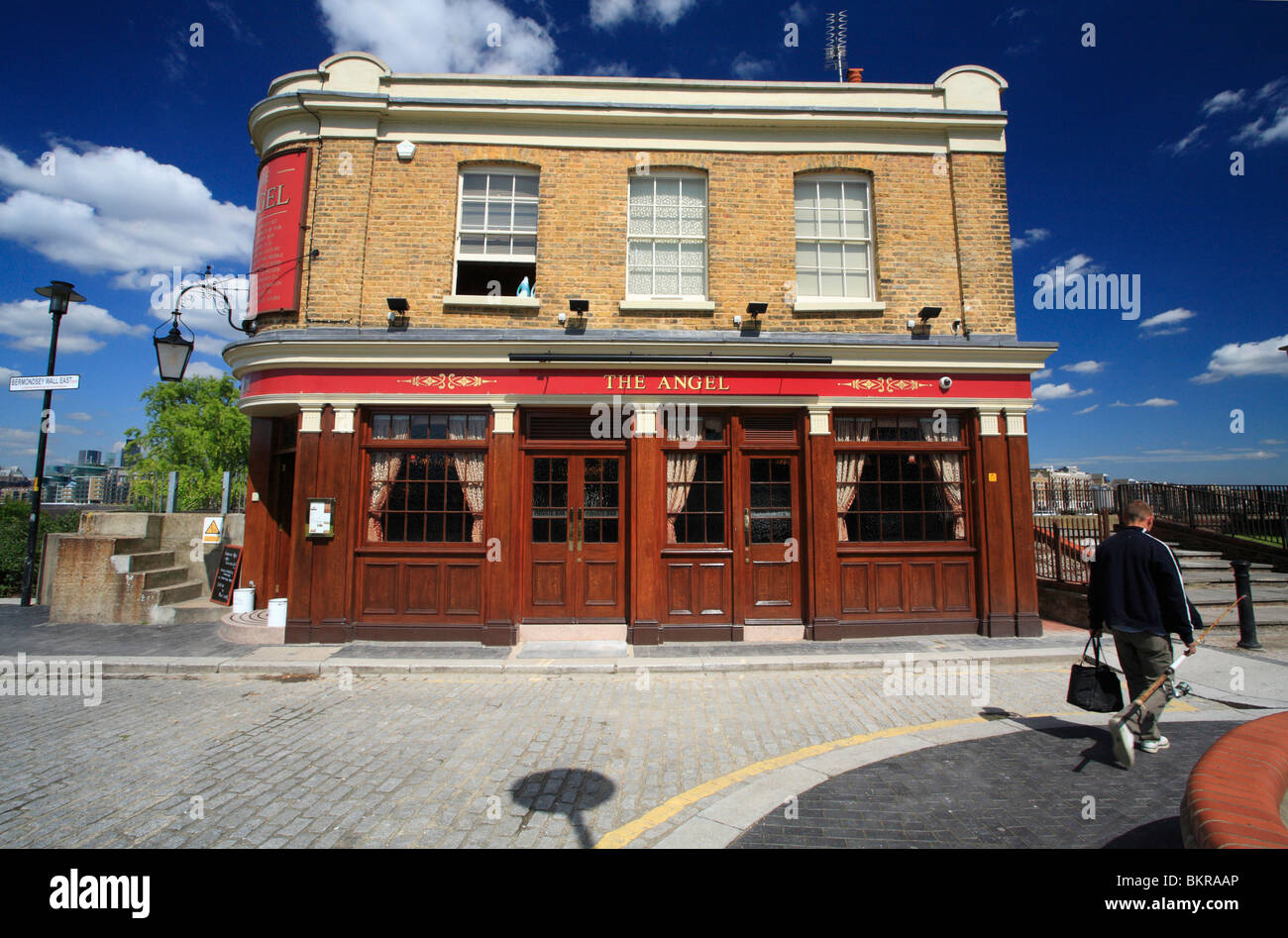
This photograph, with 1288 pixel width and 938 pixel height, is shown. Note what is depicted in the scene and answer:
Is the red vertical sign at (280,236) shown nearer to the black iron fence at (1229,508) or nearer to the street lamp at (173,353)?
the street lamp at (173,353)

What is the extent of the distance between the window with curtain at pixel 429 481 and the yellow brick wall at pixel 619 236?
5.49ft

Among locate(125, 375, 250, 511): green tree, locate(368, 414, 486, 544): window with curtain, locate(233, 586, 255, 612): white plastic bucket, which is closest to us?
locate(368, 414, 486, 544): window with curtain

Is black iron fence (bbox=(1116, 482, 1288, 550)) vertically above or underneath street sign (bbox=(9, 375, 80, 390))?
underneath

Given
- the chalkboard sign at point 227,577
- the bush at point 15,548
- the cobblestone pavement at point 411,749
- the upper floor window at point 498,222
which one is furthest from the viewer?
the bush at point 15,548

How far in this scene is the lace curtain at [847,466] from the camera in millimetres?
8805

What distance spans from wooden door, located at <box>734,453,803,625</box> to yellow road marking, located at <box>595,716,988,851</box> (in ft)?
10.8

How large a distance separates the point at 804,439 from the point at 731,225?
3599mm

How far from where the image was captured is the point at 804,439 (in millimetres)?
8773

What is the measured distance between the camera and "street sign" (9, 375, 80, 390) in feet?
33.9

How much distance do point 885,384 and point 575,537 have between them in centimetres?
528

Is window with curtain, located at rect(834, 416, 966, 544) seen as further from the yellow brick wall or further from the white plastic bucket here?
the white plastic bucket

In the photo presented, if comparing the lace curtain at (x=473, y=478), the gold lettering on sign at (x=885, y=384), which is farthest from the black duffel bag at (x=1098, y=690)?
the lace curtain at (x=473, y=478)

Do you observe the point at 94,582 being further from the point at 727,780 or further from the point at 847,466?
the point at 847,466

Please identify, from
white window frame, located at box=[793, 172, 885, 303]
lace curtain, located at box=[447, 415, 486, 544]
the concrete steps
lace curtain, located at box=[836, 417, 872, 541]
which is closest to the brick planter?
lace curtain, located at box=[836, 417, 872, 541]
